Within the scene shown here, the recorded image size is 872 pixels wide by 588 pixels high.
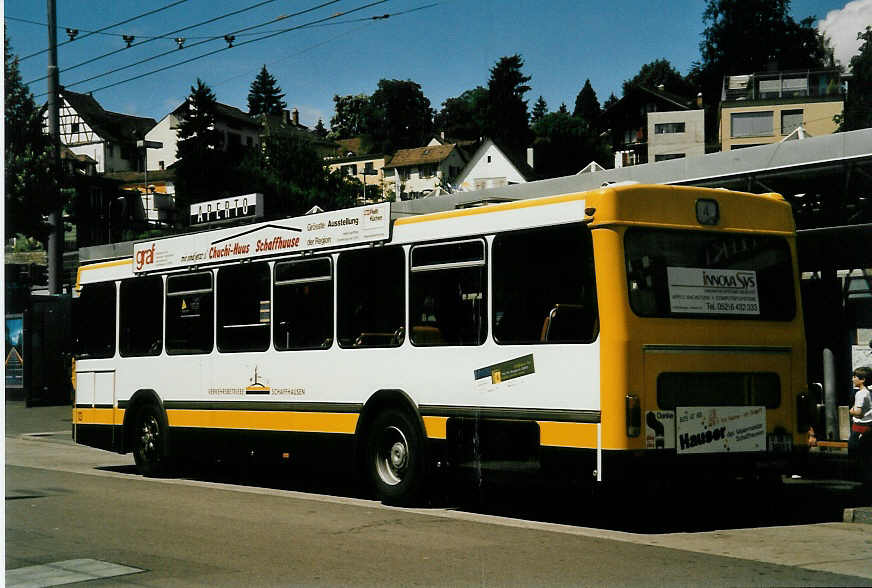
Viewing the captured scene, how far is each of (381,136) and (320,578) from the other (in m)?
15.4

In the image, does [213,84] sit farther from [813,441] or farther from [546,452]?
[813,441]

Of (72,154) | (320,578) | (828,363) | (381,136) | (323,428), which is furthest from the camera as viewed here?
(381,136)

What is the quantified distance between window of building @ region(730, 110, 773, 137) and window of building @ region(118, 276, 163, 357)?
30.1 ft

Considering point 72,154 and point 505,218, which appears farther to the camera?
point 72,154

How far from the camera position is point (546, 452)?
970 cm

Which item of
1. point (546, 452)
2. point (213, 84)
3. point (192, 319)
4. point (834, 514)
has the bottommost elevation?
point (834, 514)

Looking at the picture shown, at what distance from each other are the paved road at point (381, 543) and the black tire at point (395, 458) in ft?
0.66

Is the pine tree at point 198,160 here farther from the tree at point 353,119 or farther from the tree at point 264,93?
the tree at point 264,93

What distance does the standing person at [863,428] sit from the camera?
1150 centimetres

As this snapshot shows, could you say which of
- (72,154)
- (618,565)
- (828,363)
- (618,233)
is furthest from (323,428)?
(72,154)

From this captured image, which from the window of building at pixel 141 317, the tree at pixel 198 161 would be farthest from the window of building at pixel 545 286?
the tree at pixel 198 161

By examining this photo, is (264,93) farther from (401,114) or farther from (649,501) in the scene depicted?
(649,501)

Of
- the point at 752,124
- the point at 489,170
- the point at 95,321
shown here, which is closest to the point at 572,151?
the point at 489,170

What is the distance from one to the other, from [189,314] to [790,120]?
10.7 m
